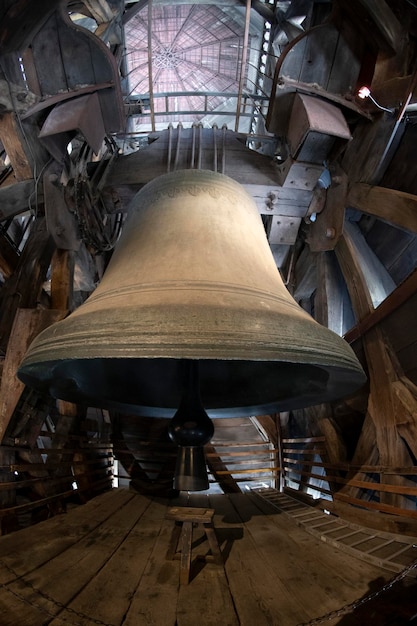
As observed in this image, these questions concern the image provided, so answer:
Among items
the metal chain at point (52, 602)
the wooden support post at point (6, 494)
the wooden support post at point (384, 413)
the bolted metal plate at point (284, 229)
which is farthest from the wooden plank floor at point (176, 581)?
the bolted metal plate at point (284, 229)

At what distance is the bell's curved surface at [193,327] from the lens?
1206 millimetres

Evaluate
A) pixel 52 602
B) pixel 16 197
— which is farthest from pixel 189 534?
pixel 16 197

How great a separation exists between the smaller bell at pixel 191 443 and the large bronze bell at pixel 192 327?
380mm

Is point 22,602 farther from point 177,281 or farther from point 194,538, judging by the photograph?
point 177,281

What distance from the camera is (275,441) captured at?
448 cm

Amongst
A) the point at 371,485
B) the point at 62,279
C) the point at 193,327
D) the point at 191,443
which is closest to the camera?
the point at 193,327

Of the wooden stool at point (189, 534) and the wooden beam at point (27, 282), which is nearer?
the wooden stool at point (189, 534)

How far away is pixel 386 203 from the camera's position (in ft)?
8.71

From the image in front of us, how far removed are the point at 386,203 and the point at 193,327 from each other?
7.52 ft

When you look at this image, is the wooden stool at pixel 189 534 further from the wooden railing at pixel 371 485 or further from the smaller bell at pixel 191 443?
the wooden railing at pixel 371 485

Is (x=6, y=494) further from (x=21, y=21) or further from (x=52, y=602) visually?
(x=21, y=21)

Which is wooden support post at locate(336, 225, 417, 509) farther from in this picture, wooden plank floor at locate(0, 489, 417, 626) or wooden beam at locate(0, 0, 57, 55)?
wooden beam at locate(0, 0, 57, 55)

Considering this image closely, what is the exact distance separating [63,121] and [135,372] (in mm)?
2206

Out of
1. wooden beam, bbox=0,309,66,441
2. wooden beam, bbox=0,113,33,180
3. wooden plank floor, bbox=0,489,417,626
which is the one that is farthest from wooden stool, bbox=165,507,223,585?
wooden beam, bbox=0,113,33,180
